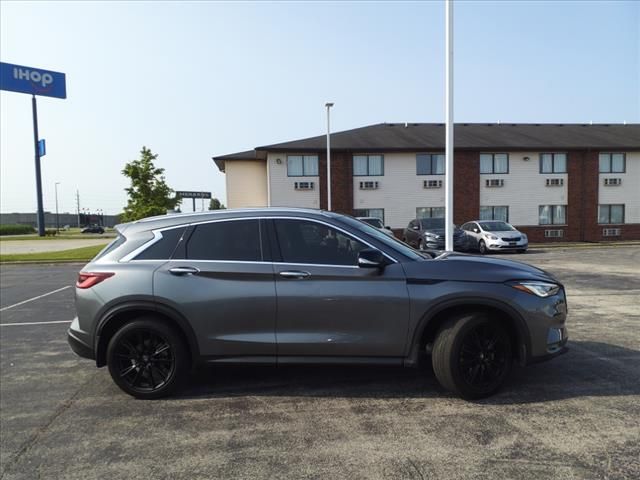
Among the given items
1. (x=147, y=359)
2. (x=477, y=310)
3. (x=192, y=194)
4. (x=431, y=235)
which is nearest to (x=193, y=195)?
(x=192, y=194)

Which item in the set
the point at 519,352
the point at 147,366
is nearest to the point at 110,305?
the point at 147,366

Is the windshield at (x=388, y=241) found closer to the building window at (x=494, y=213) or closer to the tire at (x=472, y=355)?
the tire at (x=472, y=355)

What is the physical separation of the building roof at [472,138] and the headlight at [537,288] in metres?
24.2

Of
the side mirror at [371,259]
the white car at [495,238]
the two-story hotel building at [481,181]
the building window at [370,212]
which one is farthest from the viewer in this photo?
the building window at [370,212]

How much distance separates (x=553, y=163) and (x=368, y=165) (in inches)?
496

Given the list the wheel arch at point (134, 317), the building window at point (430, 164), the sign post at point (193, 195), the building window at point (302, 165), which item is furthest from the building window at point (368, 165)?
the wheel arch at point (134, 317)

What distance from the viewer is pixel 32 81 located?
42656 mm

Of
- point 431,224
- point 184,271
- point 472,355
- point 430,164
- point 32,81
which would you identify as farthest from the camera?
point 32,81

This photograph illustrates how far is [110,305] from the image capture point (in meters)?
3.90

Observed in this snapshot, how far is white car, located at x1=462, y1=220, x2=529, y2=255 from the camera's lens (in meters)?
19.5

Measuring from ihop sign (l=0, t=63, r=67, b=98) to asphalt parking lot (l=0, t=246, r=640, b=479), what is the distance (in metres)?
48.2

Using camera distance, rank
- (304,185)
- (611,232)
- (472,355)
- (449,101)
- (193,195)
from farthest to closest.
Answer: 1. (193,195)
2. (611,232)
3. (304,185)
4. (449,101)
5. (472,355)

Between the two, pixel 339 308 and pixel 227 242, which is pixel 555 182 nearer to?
pixel 339 308

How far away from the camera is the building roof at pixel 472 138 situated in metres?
27.7
